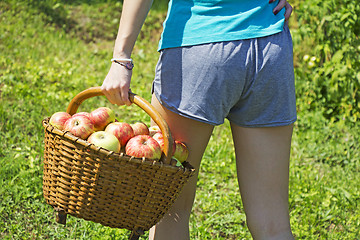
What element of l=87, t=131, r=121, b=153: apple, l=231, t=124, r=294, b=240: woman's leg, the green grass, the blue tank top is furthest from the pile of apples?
the green grass

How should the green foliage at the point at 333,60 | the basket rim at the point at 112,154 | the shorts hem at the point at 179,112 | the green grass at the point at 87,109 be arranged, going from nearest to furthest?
the basket rim at the point at 112,154, the shorts hem at the point at 179,112, the green grass at the point at 87,109, the green foliage at the point at 333,60

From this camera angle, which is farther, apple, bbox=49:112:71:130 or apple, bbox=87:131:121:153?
apple, bbox=49:112:71:130

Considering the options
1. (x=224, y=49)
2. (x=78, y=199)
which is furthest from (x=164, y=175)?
(x=224, y=49)

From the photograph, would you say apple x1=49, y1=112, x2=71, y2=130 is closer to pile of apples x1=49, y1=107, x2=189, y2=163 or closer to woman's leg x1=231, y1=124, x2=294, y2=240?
pile of apples x1=49, y1=107, x2=189, y2=163

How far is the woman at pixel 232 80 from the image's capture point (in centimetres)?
155

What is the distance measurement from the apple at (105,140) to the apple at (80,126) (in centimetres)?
3

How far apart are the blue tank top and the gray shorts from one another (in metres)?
0.02

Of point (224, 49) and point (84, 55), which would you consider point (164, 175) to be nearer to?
point (224, 49)

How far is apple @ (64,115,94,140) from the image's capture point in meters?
1.62

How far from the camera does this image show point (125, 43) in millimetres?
1587

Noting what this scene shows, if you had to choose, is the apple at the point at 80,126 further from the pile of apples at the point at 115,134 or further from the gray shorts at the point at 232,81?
the gray shorts at the point at 232,81

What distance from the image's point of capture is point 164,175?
5.23 feet

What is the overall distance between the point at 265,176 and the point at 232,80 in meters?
0.40

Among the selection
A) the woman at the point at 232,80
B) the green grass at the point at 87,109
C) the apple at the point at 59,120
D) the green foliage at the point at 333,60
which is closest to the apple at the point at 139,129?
the woman at the point at 232,80
